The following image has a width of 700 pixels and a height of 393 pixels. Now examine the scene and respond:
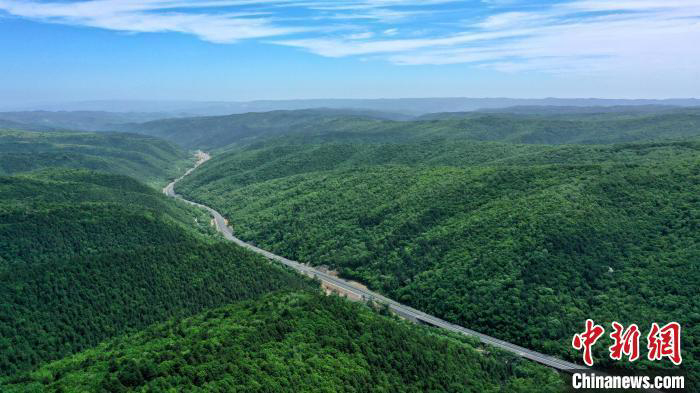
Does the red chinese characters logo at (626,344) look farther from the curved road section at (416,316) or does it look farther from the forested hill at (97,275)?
the forested hill at (97,275)

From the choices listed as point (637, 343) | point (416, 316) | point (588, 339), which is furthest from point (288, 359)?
point (637, 343)

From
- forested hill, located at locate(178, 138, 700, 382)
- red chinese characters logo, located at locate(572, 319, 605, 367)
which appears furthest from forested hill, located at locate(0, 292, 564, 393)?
forested hill, located at locate(178, 138, 700, 382)

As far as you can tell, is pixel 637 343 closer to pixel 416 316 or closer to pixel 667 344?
pixel 667 344

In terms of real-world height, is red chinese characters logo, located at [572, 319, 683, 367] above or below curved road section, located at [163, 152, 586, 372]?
above

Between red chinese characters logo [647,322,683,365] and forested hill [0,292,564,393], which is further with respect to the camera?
red chinese characters logo [647,322,683,365]

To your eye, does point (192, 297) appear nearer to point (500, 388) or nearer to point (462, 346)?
point (462, 346)

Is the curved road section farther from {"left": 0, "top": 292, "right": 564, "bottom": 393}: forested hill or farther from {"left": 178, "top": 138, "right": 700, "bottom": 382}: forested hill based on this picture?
{"left": 0, "top": 292, "right": 564, "bottom": 393}: forested hill
